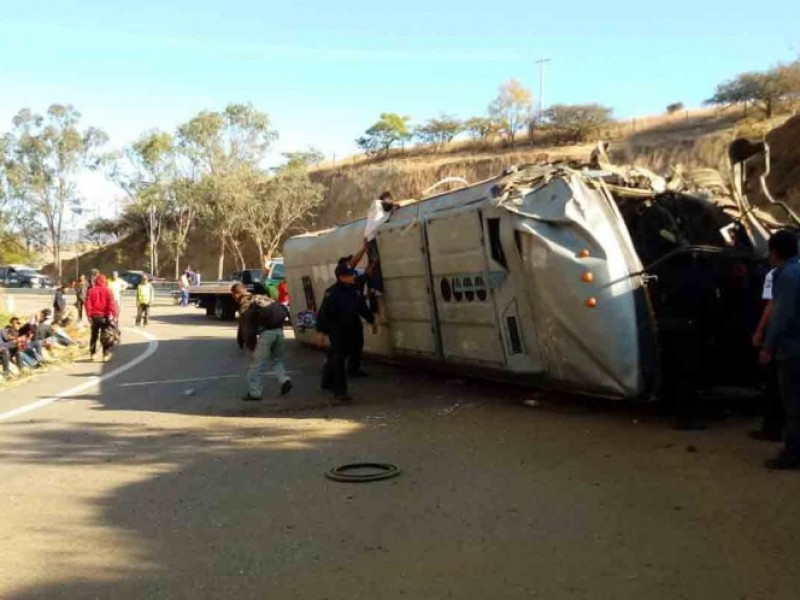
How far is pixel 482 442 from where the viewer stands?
7.47 meters

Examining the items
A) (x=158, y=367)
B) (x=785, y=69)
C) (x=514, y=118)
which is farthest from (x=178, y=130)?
(x=158, y=367)

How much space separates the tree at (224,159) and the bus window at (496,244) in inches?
2086

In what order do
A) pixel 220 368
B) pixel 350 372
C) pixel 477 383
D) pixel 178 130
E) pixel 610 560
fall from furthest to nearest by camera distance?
pixel 178 130 → pixel 220 368 → pixel 350 372 → pixel 477 383 → pixel 610 560

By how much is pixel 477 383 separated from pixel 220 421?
3330 mm

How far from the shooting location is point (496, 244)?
336 inches

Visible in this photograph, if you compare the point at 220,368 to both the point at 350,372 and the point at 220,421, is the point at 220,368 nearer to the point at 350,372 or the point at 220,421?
the point at 350,372

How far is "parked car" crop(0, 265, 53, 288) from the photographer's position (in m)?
61.3

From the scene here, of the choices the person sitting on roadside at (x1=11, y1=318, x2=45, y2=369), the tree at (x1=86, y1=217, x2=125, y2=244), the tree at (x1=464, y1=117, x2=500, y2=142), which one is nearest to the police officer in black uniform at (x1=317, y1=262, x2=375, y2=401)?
the person sitting on roadside at (x1=11, y1=318, x2=45, y2=369)

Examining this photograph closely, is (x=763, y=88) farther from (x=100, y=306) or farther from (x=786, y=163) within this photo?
(x=100, y=306)

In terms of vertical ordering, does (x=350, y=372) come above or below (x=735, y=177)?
below

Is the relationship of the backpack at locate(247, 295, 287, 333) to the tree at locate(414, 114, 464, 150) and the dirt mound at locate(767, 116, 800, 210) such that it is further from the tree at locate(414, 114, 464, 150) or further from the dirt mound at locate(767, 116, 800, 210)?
the tree at locate(414, 114, 464, 150)

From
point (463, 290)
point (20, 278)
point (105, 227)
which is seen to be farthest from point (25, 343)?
point (105, 227)

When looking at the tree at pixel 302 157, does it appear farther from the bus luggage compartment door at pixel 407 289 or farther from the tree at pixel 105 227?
the bus luggage compartment door at pixel 407 289

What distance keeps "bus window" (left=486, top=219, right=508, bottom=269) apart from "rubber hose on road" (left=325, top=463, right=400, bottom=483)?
2638 millimetres
